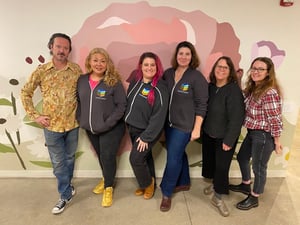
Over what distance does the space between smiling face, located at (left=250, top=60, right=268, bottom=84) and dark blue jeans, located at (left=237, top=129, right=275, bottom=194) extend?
1.46 feet

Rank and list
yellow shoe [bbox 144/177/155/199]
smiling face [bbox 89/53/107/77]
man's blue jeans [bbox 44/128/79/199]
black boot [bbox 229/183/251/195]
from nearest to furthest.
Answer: smiling face [bbox 89/53/107/77]
man's blue jeans [bbox 44/128/79/199]
yellow shoe [bbox 144/177/155/199]
black boot [bbox 229/183/251/195]

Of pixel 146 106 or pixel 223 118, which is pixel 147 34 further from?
pixel 223 118

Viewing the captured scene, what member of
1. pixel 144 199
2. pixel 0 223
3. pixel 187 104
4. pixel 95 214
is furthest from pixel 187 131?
pixel 0 223

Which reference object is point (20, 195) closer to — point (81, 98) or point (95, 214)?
point (95, 214)

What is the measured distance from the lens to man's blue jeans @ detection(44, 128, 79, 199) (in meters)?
2.22

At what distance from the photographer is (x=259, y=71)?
2.05 metres

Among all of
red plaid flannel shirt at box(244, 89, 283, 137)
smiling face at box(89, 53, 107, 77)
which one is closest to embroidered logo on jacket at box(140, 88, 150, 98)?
smiling face at box(89, 53, 107, 77)

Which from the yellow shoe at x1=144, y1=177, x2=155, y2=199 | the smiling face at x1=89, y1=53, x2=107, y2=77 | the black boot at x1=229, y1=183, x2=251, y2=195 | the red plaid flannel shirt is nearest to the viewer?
the red plaid flannel shirt

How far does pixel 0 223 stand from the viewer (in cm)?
213

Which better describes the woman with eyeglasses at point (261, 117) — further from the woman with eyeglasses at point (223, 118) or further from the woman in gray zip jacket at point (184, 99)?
the woman in gray zip jacket at point (184, 99)

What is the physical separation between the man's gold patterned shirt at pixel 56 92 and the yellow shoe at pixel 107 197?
2.30ft

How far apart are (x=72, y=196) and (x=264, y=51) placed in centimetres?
235

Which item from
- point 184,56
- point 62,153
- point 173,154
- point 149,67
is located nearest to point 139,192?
point 173,154

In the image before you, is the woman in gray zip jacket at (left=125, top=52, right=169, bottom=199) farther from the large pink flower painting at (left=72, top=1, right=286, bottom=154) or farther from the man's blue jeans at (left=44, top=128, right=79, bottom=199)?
Result: the man's blue jeans at (left=44, top=128, right=79, bottom=199)
